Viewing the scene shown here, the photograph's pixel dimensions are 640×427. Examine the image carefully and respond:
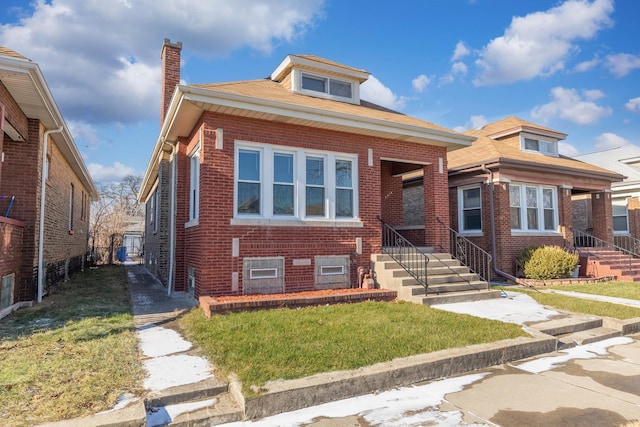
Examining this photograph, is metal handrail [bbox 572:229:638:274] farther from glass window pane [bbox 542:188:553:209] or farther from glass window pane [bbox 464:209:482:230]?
glass window pane [bbox 464:209:482:230]

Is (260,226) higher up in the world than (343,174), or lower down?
lower down

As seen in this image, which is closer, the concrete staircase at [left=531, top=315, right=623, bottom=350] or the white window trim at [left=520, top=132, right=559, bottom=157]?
the concrete staircase at [left=531, top=315, right=623, bottom=350]

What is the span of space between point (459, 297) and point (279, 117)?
17.6 ft

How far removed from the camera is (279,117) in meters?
8.66

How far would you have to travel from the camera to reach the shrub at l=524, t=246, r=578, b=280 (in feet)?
39.9

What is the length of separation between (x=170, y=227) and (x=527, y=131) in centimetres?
1369

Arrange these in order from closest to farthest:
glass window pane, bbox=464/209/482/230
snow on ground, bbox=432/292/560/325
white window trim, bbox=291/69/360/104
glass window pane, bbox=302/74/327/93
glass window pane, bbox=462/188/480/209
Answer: snow on ground, bbox=432/292/560/325, white window trim, bbox=291/69/360/104, glass window pane, bbox=302/74/327/93, glass window pane, bbox=464/209/482/230, glass window pane, bbox=462/188/480/209

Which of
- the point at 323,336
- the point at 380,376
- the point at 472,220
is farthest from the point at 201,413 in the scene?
the point at 472,220

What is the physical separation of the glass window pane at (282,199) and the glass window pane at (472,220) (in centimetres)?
788

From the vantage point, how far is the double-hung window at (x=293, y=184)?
864cm

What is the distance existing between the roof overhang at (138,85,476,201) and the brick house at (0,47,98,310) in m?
2.26

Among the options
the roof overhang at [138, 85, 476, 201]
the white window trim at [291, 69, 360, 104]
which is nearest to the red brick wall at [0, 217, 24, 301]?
the roof overhang at [138, 85, 476, 201]

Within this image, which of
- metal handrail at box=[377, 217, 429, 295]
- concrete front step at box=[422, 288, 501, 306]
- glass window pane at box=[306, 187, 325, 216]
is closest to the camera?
concrete front step at box=[422, 288, 501, 306]

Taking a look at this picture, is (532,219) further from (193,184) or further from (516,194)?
(193,184)
